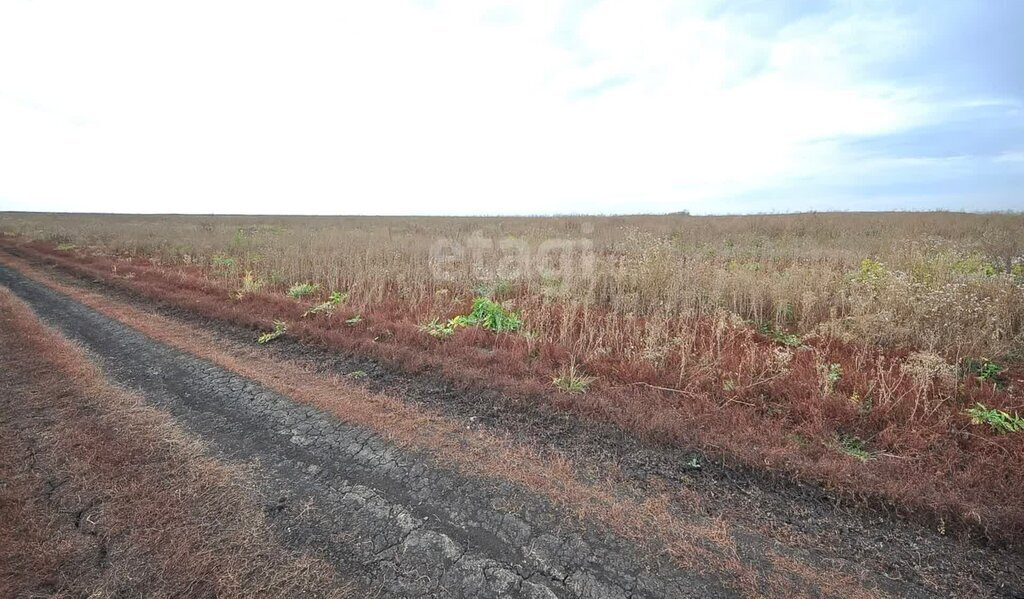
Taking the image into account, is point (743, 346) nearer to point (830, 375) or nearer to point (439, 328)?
point (830, 375)

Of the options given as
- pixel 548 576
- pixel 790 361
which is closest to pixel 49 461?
pixel 548 576

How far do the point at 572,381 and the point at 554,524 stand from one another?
6.28 feet

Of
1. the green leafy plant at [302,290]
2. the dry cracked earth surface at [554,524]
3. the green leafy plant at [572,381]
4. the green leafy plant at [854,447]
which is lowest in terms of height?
the dry cracked earth surface at [554,524]

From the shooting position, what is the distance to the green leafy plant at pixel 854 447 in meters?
3.11

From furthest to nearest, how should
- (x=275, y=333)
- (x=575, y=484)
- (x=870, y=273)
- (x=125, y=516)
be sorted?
(x=870, y=273), (x=275, y=333), (x=575, y=484), (x=125, y=516)

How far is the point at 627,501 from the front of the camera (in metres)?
2.75

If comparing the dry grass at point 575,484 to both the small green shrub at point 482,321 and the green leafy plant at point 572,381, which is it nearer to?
the green leafy plant at point 572,381

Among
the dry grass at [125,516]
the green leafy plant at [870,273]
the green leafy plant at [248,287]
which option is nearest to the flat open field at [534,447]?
the dry grass at [125,516]

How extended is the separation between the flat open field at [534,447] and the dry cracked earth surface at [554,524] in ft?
0.05

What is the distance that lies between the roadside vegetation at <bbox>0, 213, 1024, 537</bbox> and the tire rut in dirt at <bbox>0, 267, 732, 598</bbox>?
53.2 inches

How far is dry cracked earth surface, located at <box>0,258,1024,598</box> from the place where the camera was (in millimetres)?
2174

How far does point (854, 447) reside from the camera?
329 cm

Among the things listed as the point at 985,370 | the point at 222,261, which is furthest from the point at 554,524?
the point at 222,261

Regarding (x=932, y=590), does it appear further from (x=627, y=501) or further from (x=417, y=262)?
(x=417, y=262)
